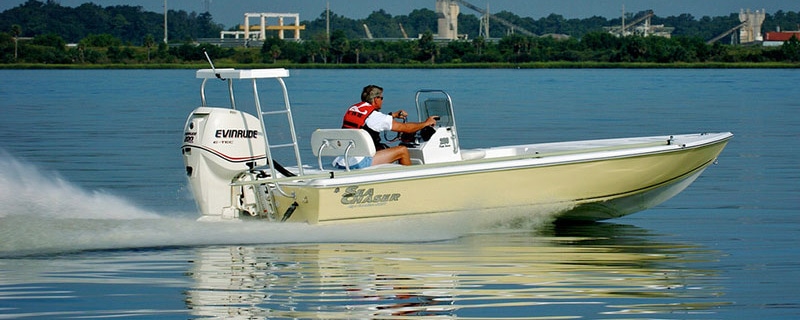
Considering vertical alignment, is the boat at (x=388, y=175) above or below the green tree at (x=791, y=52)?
below

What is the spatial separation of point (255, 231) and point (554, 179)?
2.73 m

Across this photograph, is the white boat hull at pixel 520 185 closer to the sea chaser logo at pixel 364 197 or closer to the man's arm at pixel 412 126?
the sea chaser logo at pixel 364 197

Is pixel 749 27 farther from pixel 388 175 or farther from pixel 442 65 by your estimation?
pixel 388 175

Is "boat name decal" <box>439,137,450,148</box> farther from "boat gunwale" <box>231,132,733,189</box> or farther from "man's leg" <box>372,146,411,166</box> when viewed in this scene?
"boat gunwale" <box>231,132,733,189</box>

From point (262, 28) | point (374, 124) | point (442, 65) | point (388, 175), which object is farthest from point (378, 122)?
point (262, 28)

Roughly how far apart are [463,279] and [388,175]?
1577 millimetres

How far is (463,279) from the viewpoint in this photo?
9023 mm

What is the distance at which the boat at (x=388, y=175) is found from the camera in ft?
33.5

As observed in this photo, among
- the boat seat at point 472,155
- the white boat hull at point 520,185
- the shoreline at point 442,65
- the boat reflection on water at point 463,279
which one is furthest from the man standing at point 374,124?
the shoreline at point 442,65

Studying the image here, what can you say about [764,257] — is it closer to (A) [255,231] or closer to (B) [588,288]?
(B) [588,288]

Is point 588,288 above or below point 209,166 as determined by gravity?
below

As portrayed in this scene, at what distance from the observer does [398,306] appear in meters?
8.15

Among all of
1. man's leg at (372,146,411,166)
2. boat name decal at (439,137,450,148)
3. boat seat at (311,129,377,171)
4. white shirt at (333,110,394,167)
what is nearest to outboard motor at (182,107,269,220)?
boat seat at (311,129,377,171)

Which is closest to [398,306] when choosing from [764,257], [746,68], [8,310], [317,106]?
[8,310]
